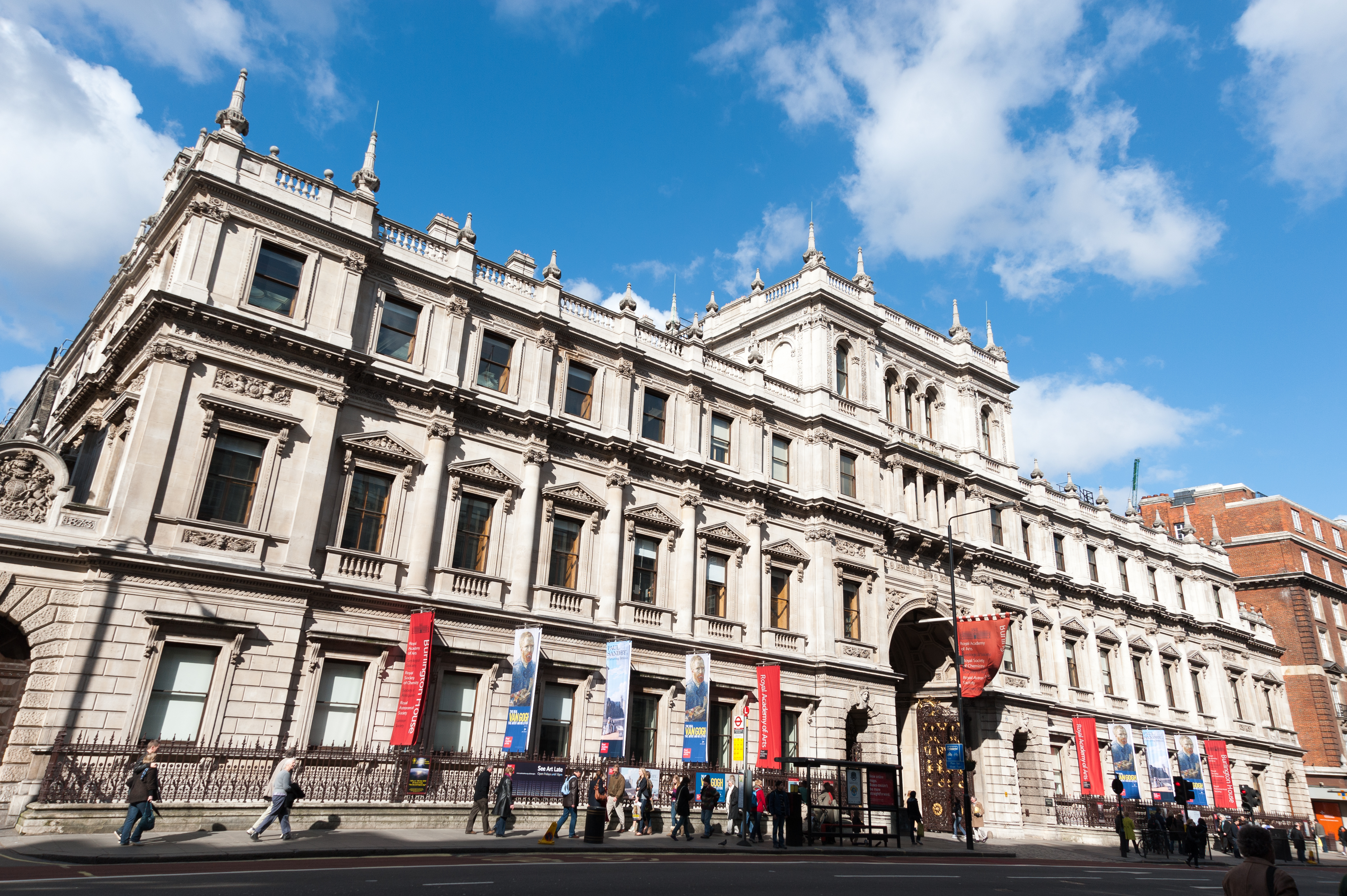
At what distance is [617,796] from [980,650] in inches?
718

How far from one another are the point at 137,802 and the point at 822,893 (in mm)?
13081

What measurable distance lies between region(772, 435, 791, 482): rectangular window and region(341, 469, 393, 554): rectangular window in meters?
16.1

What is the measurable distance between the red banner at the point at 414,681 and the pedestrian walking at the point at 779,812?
1024cm

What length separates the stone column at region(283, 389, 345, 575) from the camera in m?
22.0

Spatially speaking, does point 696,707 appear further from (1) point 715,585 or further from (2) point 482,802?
(2) point 482,802

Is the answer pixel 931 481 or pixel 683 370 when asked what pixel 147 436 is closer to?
pixel 683 370

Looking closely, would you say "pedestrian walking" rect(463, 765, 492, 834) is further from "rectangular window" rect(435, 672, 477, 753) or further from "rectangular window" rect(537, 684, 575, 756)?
"rectangular window" rect(537, 684, 575, 756)

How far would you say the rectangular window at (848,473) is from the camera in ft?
119

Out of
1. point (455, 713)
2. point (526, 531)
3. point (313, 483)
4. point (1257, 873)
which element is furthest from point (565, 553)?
point (1257, 873)

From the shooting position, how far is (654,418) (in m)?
31.7

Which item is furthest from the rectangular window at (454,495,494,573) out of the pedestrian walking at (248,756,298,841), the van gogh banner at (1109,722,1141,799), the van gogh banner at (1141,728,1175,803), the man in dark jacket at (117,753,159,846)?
the van gogh banner at (1141,728,1175,803)

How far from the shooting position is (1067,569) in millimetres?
47375

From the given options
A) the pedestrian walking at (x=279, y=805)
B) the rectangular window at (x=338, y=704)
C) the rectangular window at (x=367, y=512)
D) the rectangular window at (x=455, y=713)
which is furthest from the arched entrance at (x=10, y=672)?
the rectangular window at (x=455, y=713)

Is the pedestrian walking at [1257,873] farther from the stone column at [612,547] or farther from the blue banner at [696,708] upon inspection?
the stone column at [612,547]
